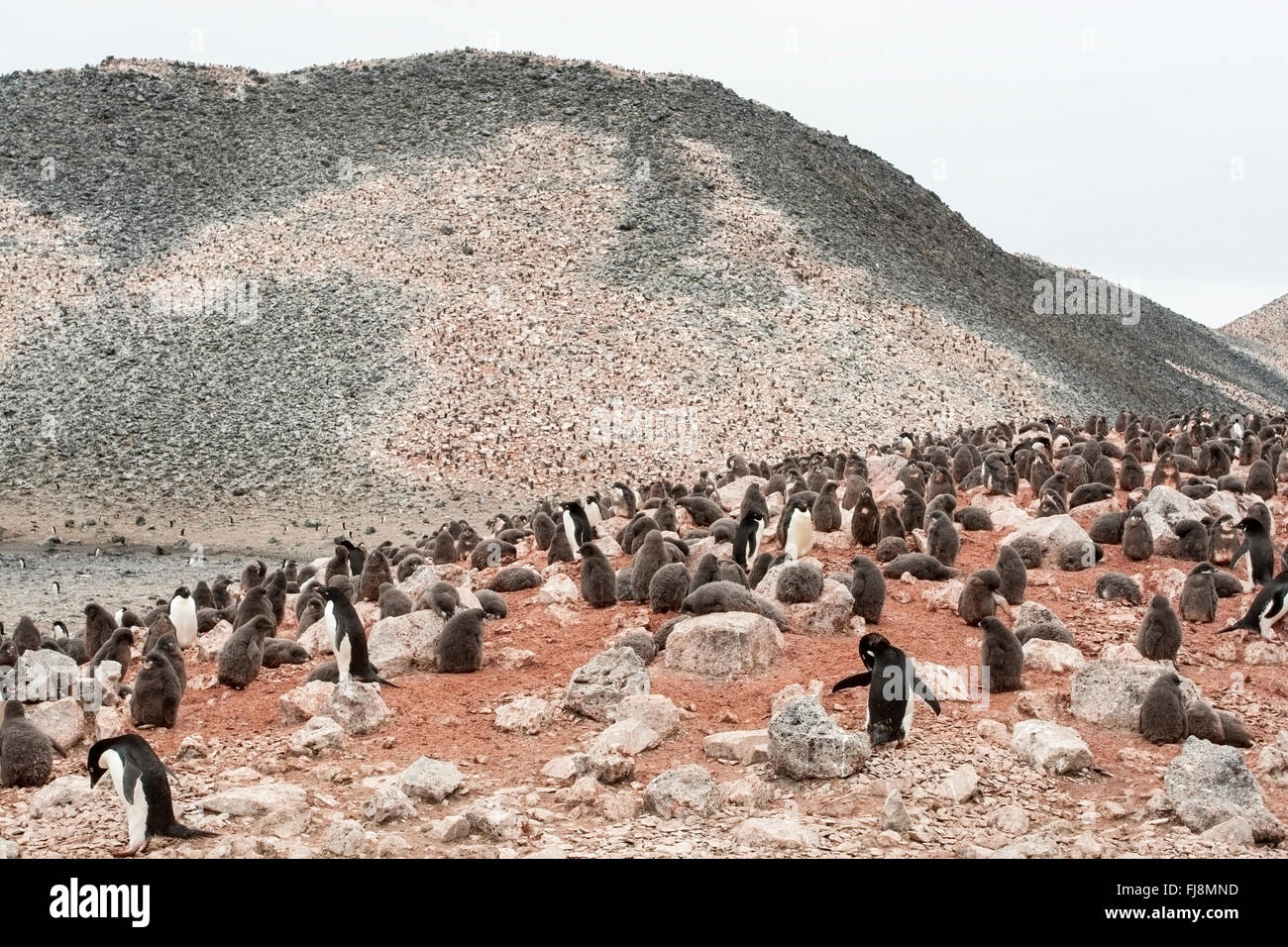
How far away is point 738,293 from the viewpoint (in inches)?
1747

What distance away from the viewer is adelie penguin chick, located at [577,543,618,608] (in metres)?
13.5

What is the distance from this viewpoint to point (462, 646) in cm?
1164

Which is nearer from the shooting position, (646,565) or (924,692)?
(924,692)

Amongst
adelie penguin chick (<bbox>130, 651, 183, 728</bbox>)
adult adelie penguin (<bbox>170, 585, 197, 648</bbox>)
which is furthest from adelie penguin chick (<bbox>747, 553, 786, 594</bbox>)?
adult adelie penguin (<bbox>170, 585, 197, 648</bbox>)

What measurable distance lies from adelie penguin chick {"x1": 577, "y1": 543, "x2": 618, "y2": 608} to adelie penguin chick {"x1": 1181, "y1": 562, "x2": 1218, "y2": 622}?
5.99 meters

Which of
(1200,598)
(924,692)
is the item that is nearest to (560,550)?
(1200,598)

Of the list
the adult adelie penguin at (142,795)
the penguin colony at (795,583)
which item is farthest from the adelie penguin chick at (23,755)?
the adult adelie penguin at (142,795)

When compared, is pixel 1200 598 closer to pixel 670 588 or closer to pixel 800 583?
pixel 800 583

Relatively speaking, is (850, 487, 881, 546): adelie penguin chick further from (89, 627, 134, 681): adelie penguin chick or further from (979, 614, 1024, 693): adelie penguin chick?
(89, 627, 134, 681): adelie penguin chick

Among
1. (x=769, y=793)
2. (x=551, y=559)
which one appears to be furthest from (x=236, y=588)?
(x=769, y=793)

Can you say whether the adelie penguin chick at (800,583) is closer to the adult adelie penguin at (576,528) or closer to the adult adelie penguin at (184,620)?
the adult adelie penguin at (576,528)

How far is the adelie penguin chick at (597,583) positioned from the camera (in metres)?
13.5

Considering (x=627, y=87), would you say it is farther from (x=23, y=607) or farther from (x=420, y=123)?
(x=23, y=607)

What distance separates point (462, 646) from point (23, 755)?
3794 millimetres
